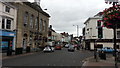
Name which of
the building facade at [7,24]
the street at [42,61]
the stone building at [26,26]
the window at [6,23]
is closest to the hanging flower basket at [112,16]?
the street at [42,61]

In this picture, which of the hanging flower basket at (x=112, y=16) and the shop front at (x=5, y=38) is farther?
the shop front at (x=5, y=38)

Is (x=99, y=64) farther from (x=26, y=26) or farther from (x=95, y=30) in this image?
(x=95, y=30)

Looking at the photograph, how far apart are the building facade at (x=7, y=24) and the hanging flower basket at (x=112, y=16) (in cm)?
1958

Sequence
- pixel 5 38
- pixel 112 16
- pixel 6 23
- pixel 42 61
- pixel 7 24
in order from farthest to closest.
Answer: pixel 7 24 < pixel 6 23 < pixel 5 38 < pixel 42 61 < pixel 112 16

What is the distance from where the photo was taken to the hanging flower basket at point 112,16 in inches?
338

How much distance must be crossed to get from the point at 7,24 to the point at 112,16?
23.7m

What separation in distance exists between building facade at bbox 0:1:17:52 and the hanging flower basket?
1958cm

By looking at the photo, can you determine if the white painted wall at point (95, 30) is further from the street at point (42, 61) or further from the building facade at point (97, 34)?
the street at point (42, 61)

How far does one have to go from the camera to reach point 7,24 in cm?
2881

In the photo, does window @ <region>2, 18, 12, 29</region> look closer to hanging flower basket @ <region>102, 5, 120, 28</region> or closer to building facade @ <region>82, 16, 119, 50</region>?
hanging flower basket @ <region>102, 5, 120, 28</region>

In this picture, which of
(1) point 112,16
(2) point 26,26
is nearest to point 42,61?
(1) point 112,16

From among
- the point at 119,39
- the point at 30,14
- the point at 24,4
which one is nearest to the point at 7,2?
the point at 24,4

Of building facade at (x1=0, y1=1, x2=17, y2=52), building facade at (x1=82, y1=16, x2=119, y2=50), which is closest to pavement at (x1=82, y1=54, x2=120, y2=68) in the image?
building facade at (x1=0, y1=1, x2=17, y2=52)

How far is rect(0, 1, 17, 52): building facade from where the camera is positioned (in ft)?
87.3
